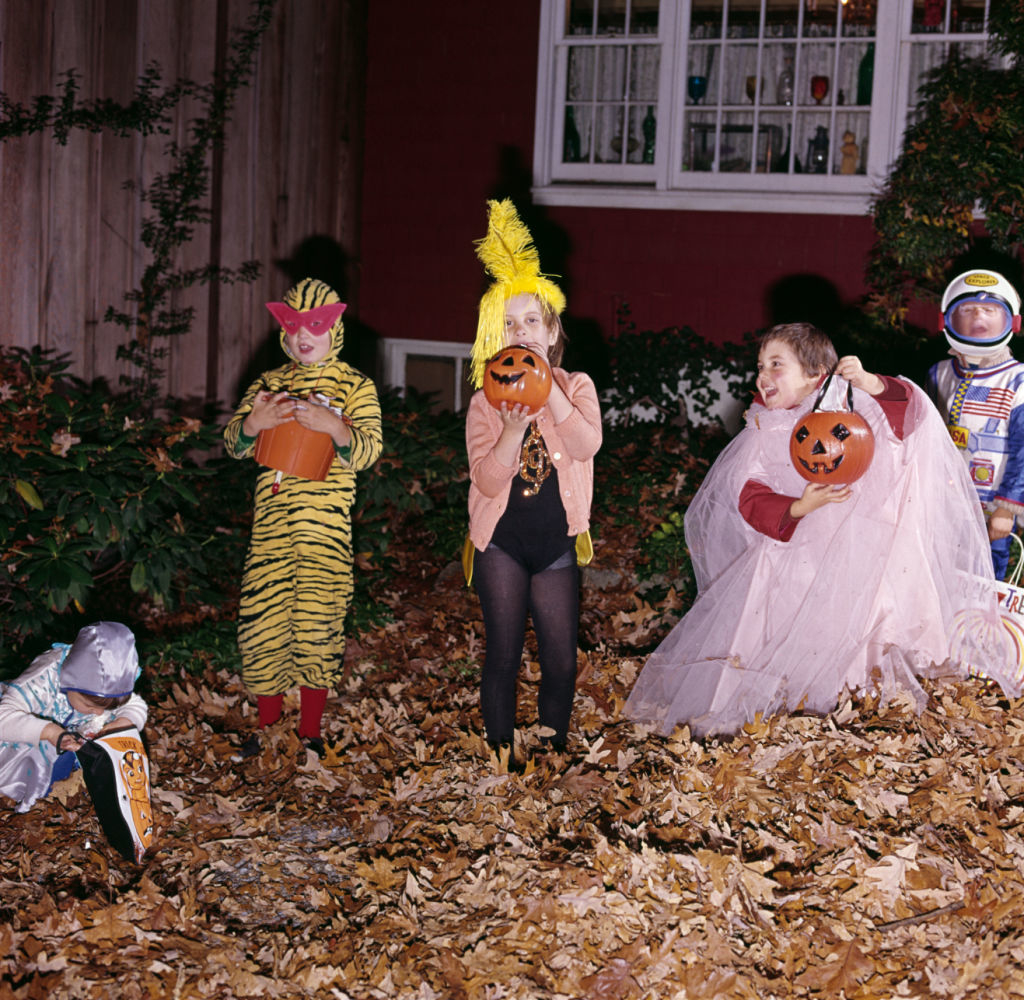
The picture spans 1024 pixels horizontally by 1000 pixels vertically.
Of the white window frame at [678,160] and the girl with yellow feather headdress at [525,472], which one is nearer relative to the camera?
the girl with yellow feather headdress at [525,472]

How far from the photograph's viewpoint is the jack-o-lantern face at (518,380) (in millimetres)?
3576

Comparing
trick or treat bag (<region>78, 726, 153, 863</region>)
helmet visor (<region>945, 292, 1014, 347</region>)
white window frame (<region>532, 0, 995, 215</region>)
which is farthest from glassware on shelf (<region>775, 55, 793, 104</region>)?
trick or treat bag (<region>78, 726, 153, 863</region>)

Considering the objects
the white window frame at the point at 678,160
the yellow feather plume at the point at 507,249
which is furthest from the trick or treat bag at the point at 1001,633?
the white window frame at the point at 678,160

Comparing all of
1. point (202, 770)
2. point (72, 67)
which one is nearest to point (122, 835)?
point (202, 770)

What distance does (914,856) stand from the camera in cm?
345

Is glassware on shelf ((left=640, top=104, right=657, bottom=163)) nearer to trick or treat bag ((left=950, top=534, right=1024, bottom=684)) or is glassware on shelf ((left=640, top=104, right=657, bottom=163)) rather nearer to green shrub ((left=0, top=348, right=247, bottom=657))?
green shrub ((left=0, top=348, right=247, bottom=657))

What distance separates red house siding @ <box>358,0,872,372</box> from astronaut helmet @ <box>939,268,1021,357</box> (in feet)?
12.8

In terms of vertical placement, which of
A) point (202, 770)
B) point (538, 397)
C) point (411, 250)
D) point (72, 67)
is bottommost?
point (202, 770)

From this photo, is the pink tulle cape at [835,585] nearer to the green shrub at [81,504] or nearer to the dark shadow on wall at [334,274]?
the green shrub at [81,504]

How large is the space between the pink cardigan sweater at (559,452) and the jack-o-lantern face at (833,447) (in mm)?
733

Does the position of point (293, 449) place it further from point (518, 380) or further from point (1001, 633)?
point (1001, 633)

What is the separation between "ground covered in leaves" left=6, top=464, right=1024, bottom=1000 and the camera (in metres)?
3.04

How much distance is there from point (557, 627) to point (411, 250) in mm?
6267

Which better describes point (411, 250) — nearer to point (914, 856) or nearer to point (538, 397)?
point (538, 397)
